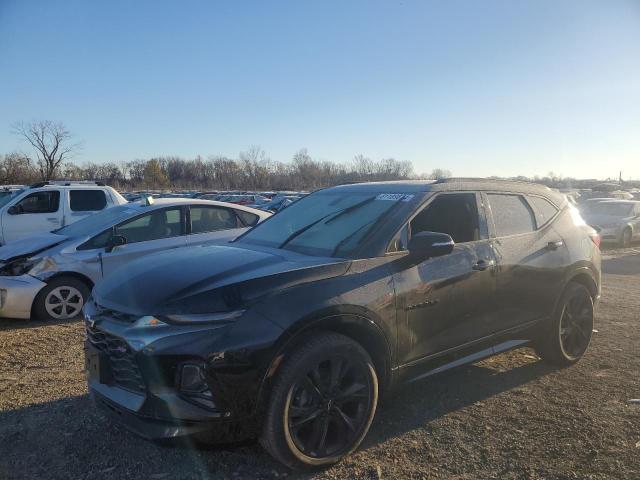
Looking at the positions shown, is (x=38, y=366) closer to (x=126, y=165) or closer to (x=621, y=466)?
(x=621, y=466)

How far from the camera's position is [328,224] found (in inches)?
159

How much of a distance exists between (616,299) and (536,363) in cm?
390

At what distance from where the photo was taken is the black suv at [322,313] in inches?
110

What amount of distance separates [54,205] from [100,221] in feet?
15.7

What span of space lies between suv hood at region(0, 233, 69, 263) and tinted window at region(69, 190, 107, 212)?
13.7 feet

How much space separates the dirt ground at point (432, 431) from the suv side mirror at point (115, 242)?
66.0 inches

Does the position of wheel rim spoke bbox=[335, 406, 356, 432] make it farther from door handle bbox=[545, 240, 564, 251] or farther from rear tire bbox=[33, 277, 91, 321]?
rear tire bbox=[33, 277, 91, 321]

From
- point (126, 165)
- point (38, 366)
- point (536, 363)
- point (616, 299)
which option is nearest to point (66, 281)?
A: point (38, 366)

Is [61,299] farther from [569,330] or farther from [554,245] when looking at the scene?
[569,330]

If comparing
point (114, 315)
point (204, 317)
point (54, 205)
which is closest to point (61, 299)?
point (114, 315)

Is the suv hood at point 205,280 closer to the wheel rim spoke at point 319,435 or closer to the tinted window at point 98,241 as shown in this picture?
the wheel rim spoke at point 319,435

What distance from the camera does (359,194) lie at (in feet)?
14.3

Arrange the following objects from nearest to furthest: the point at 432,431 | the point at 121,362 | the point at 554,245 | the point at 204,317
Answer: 1. the point at 204,317
2. the point at 121,362
3. the point at 432,431
4. the point at 554,245

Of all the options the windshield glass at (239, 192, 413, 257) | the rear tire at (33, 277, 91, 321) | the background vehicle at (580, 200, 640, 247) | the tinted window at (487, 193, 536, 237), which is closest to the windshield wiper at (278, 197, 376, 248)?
the windshield glass at (239, 192, 413, 257)
